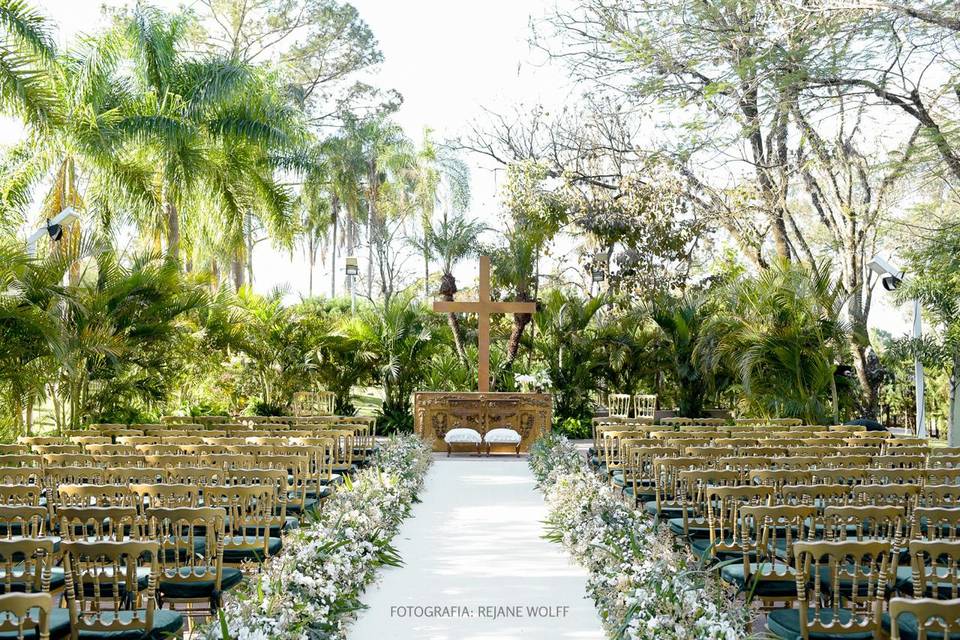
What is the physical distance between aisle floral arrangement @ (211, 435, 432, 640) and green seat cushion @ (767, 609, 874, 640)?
99.7 inches

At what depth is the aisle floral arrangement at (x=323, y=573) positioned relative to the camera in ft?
14.8

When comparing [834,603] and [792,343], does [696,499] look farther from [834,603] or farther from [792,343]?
[792,343]

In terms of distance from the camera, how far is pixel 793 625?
4715 millimetres

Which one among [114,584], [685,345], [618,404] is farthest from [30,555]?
[685,345]

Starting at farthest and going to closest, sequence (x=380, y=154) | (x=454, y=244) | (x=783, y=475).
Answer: (x=380, y=154), (x=454, y=244), (x=783, y=475)

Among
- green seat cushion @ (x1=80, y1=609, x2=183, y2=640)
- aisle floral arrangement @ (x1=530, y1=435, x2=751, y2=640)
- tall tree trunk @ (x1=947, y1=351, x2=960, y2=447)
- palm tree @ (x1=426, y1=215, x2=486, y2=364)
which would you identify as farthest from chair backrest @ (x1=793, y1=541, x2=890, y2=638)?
palm tree @ (x1=426, y1=215, x2=486, y2=364)

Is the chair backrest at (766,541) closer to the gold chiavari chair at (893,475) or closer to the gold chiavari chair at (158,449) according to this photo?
the gold chiavari chair at (893,475)

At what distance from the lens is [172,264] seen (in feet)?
50.8

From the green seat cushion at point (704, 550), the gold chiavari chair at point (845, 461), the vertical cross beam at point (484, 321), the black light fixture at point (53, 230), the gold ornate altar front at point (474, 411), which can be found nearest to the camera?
the green seat cushion at point (704, 550)

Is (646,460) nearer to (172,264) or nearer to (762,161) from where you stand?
(172,264)

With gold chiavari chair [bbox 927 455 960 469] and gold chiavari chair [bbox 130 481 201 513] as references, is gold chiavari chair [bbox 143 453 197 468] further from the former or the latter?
gold chiavari chair [bbox 927 455 960 469]

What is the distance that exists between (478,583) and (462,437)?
8.84m

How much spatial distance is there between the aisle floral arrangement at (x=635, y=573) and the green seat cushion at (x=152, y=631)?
2499 mm

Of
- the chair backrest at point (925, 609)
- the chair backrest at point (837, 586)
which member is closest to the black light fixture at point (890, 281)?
the chair backrest at point (837, 586)
